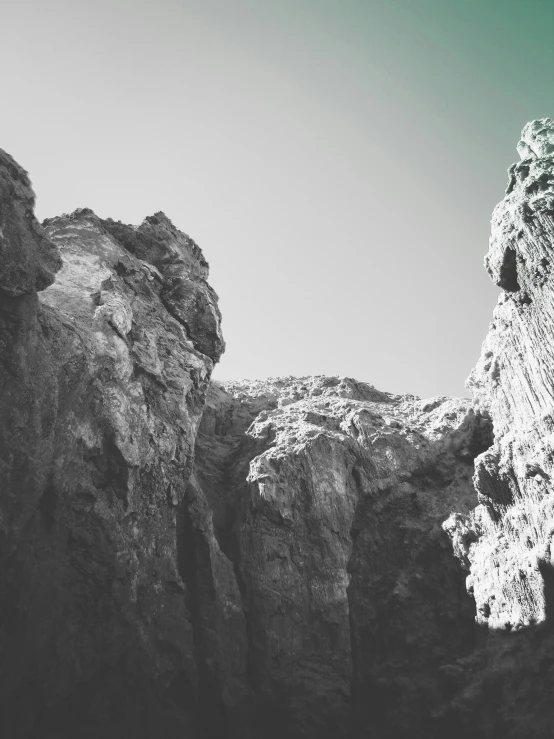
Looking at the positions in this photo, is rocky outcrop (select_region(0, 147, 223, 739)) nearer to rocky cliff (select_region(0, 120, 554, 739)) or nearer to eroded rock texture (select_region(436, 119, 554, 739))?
rocky cliff (select_region(0, 120, 554, 739))

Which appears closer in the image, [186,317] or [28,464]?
[28,464]

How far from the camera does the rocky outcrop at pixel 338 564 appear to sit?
2236 cm

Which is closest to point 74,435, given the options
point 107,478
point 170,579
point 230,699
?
point 107,478

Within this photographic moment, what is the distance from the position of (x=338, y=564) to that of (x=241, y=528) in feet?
18.5

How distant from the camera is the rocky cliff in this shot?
58.0ft

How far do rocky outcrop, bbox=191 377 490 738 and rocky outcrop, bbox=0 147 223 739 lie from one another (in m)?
3.08

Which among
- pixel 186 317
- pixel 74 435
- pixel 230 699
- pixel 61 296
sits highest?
pixel 186 317

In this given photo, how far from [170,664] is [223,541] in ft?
25.6

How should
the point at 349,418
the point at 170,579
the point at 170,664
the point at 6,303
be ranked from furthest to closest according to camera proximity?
the point at 349,418
the point at 170,579
the point at 170,664
the point at 6,303

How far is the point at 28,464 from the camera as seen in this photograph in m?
17.4

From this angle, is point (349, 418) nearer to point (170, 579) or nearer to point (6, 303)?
point (170, 579)

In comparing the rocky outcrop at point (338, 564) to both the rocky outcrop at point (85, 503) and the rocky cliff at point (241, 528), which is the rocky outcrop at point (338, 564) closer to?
the rocky cliff at point (241, 528)

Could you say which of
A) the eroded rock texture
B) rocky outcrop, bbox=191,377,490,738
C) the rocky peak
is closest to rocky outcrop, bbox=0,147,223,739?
the rocky peak

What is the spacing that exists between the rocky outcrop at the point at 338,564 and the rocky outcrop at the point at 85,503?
3.08 metres
